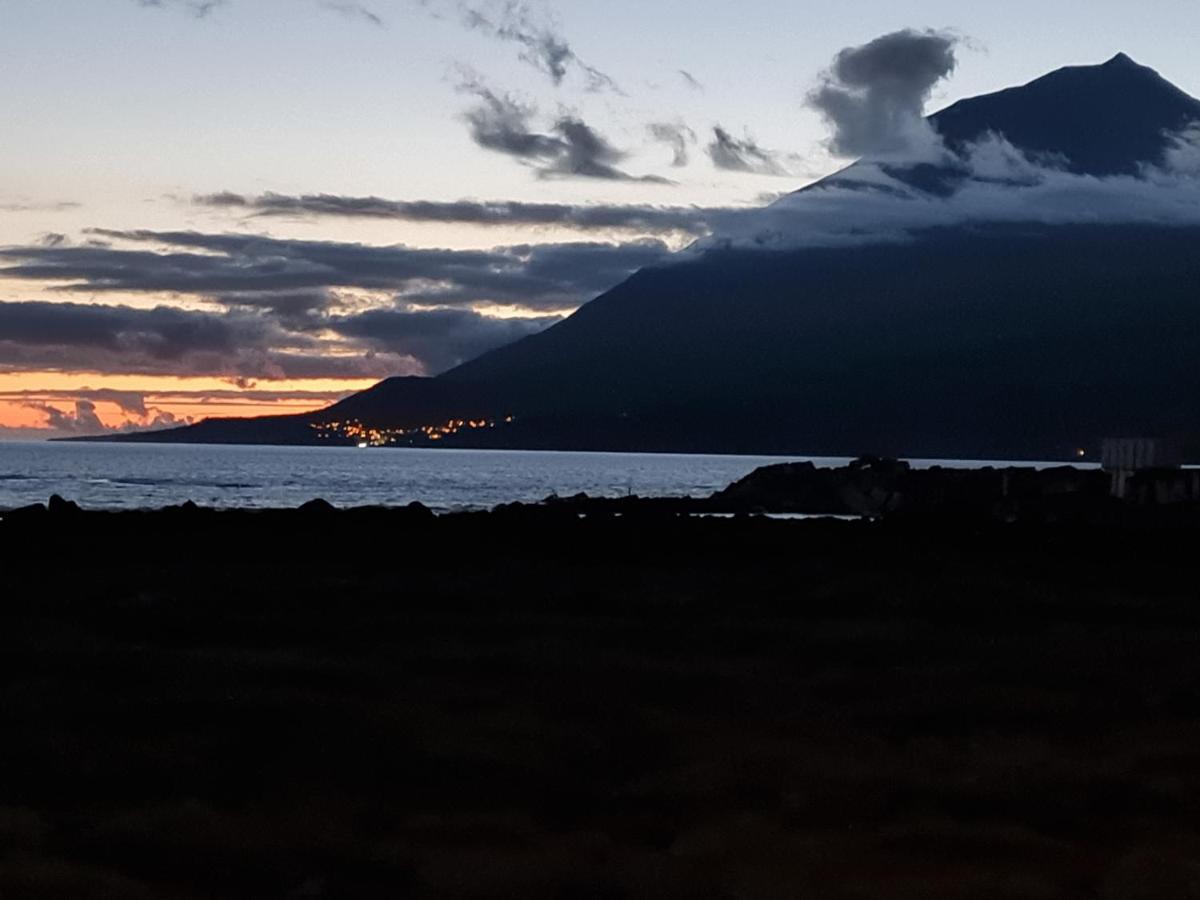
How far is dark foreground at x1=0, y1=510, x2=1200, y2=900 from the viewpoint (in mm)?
9352

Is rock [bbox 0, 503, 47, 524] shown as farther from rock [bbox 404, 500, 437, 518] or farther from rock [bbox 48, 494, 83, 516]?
rock [bbox 404, 500, 437, 518]

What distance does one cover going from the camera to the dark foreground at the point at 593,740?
935cm

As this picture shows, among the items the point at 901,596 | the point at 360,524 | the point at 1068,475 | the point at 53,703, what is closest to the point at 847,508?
the point at 1068,475

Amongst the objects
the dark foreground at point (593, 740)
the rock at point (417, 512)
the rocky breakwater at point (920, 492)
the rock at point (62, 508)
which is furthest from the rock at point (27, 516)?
the rocky breakwater at point (920, 492)

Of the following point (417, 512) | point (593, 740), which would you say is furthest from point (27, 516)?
point (593, 740)

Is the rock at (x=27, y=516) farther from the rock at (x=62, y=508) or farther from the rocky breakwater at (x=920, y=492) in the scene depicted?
the rocky breakwater at (x=920, y=492)

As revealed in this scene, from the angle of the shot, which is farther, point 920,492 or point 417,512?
point 920,492

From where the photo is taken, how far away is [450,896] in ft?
28.7

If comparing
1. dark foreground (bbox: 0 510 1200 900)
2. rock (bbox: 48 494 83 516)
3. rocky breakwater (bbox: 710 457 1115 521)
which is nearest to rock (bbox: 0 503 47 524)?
rock (bbox: 48 494 83 516)

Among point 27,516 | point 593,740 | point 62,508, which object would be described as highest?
point 62,508

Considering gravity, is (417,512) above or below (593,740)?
above

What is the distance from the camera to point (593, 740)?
13242 millimetres

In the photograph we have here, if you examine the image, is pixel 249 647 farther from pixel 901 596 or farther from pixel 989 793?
pixel 901 596

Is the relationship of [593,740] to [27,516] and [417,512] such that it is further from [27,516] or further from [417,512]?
[417,512]
